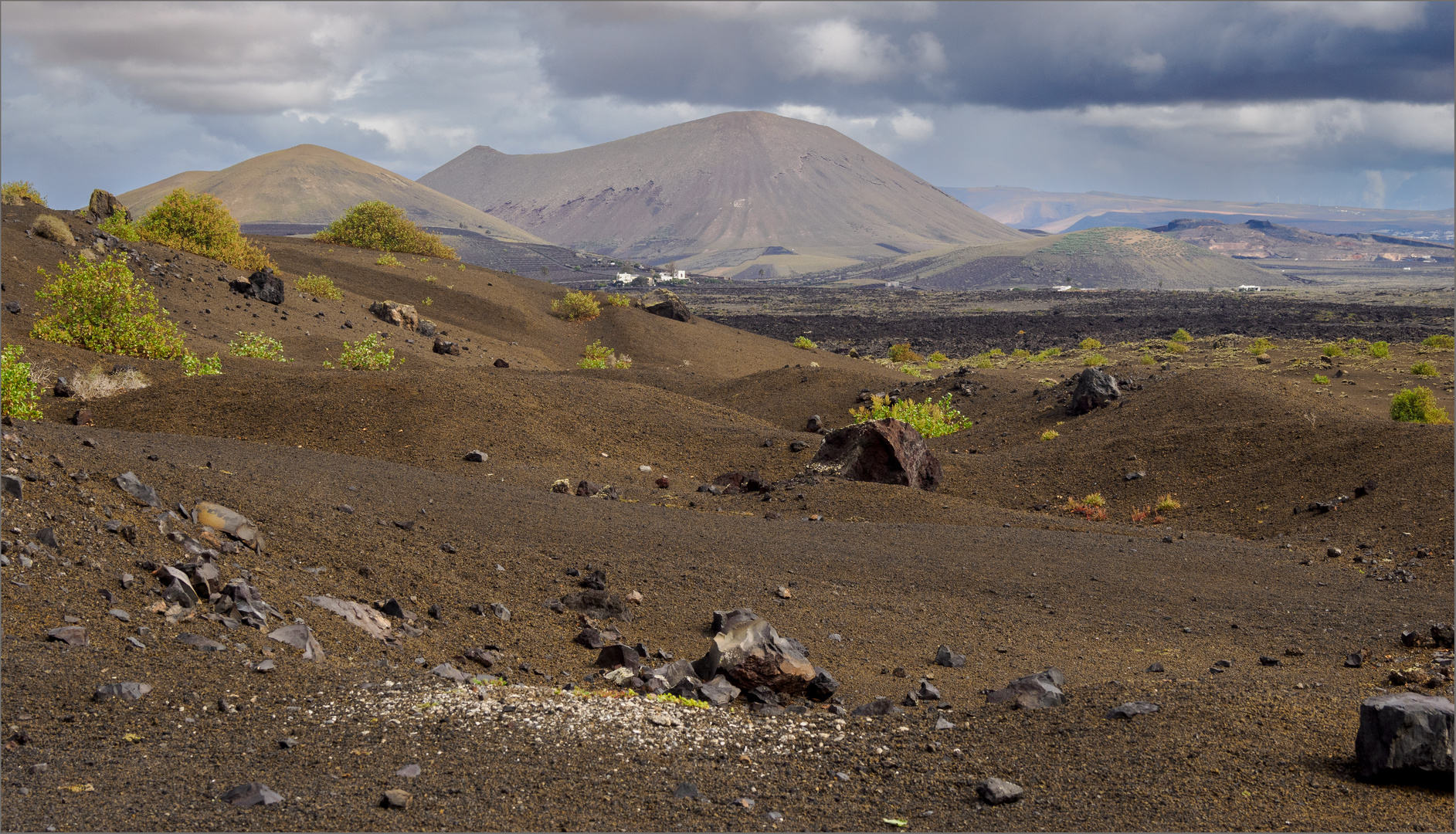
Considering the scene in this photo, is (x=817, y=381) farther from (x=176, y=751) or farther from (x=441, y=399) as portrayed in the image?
(x=176, y=751)

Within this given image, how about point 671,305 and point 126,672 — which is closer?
point 126,672

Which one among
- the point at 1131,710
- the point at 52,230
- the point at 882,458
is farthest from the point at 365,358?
the point at 1131,710

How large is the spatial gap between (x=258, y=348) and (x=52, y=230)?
35.2 feet

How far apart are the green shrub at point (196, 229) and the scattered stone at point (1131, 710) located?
116 feet

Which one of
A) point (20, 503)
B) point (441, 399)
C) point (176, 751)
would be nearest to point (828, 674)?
point (176, 751)

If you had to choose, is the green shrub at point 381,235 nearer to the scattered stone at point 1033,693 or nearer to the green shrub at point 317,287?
the green shrub at point 317,287

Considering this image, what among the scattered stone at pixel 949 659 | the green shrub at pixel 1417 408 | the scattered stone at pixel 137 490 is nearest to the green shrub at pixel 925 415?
the green shrub at pixel 1417 408

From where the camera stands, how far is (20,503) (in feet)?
22.3

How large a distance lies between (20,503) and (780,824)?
5.90 m

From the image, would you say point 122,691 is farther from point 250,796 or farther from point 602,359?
point 602,359

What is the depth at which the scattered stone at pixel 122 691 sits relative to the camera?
5.00m

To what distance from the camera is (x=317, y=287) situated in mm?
33812

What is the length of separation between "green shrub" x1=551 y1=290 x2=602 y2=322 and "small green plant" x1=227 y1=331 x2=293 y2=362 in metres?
20.6

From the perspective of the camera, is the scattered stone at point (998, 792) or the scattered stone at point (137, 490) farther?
the scattered stone at point (137, 490)
